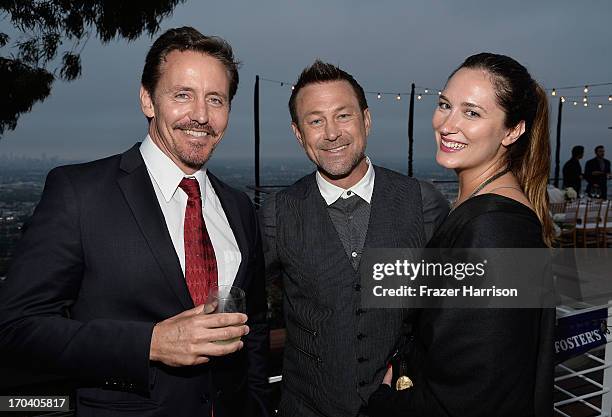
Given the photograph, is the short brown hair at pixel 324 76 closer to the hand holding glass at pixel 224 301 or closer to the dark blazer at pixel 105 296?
the dark blazer at pixel 105 296

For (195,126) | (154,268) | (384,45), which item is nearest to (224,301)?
(154,268)

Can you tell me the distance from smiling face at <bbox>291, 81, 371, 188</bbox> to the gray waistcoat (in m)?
0.12

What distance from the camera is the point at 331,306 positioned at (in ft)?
6.00

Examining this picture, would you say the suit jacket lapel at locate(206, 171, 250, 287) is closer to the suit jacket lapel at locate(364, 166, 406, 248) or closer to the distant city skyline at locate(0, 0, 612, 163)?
the suit jacket lapel at locate(364, 166, 406, 248)

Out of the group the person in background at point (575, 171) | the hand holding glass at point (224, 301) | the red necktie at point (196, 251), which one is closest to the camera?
the hand holding glass at point (224, 301)

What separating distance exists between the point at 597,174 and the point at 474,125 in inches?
424

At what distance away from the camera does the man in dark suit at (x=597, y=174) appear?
33.6 feet

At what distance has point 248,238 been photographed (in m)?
1.82

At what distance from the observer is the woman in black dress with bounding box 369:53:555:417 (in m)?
1.15

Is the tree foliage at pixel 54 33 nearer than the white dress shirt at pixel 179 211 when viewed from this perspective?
No

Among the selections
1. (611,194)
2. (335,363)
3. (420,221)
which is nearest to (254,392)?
(335,363)

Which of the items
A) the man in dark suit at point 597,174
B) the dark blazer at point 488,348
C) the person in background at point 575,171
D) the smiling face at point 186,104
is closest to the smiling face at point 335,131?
the smiling face at point 186,104

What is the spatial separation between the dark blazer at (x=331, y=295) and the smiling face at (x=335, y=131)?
0.12m

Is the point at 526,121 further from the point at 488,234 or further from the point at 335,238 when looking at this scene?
the point at 335,238
